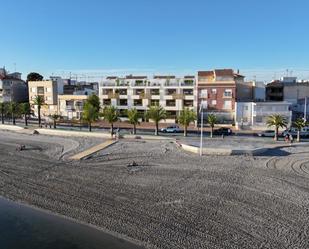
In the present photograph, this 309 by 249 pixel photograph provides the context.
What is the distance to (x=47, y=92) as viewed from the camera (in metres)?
96.4

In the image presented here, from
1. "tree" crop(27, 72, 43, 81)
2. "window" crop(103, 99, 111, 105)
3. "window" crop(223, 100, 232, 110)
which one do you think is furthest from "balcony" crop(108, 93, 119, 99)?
"tree" crop(27, 72, 43, 81)

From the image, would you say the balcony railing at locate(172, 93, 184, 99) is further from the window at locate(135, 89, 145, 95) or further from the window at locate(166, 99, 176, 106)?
the window at locate(135, 89, 145, 95)

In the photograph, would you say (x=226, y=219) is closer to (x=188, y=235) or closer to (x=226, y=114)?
A: (x=188, y=235)

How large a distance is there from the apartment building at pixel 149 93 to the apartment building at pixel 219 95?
2.51 m

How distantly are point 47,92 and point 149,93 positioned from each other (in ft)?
103

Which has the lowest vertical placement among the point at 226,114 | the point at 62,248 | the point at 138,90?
the point at 62,248

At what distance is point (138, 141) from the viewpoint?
53.0 meters

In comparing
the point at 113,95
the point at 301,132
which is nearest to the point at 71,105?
the point at 113,95

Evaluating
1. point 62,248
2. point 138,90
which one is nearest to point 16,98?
point 138,90

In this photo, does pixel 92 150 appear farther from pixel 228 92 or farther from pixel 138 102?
pixel 228 92

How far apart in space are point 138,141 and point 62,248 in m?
32.1

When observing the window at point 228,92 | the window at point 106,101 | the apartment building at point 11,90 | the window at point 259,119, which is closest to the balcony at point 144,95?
the window at point 106,101

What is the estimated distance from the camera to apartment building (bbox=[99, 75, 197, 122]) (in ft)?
262

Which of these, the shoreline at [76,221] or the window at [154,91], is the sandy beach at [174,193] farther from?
the window at [154,91]
